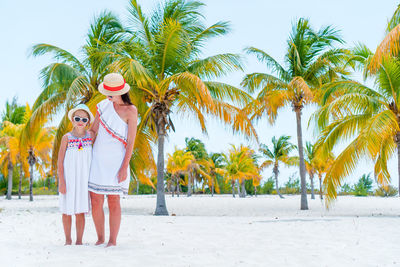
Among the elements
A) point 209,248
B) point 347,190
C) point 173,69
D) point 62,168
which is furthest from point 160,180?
point 347,190

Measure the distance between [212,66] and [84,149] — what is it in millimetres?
8401

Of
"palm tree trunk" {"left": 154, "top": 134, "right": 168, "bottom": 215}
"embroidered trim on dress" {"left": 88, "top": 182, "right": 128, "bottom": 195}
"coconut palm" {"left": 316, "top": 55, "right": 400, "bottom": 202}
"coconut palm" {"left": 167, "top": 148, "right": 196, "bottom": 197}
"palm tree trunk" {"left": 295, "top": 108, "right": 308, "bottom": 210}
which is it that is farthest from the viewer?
"coconut palm" {"left": 167, "top": 148, "right": 196, "bottom": 197}

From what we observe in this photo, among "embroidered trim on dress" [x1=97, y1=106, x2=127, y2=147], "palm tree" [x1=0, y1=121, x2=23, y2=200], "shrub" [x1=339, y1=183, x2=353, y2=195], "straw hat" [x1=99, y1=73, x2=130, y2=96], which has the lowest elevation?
"shrub" [x1=339, y1=183, x2=353, y2=195]

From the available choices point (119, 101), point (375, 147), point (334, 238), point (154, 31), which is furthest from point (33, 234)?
point (154, 31)

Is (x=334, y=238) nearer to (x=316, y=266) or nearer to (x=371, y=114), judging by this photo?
(x=316, y=266)

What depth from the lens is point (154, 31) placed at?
499 inches

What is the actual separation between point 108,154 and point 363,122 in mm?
8965

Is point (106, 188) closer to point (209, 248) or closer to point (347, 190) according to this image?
point (209, 248)

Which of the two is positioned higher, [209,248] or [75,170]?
[75,170]

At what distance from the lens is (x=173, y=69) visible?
1197 cm

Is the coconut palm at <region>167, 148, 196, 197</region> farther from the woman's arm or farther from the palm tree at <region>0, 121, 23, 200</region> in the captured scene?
the woman's arm

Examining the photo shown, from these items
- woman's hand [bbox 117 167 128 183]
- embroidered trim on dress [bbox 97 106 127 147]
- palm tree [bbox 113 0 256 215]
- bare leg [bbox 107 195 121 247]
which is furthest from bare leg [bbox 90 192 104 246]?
palm tree [bbox 113 0 256 215]

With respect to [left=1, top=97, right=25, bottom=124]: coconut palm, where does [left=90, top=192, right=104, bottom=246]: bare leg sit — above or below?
below

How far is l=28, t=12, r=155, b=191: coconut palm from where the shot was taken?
12617 mm
